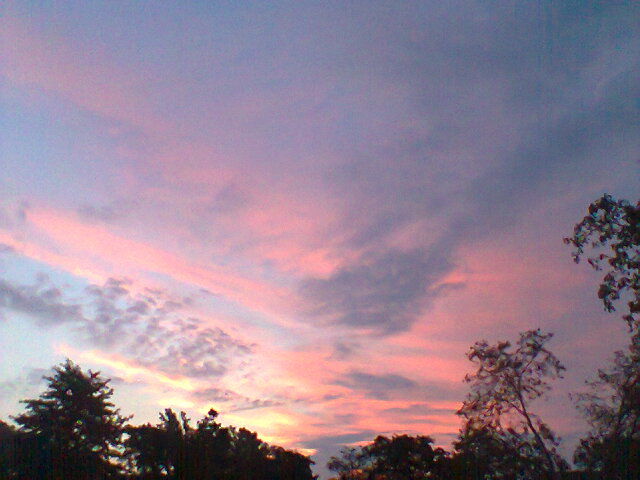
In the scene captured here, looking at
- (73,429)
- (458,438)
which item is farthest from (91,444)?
(458,438)

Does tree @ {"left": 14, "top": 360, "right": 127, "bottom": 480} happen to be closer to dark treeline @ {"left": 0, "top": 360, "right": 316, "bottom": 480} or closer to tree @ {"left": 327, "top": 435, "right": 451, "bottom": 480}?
dark treeline @ {"left": 0, "top": 360, "right": 316, "bottom": 480}

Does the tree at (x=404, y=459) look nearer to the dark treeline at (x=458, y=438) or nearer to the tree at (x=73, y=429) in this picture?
the dark treeline at (x=458, y=438)

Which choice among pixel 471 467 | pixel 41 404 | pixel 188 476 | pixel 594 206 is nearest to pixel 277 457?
pixel 471 467

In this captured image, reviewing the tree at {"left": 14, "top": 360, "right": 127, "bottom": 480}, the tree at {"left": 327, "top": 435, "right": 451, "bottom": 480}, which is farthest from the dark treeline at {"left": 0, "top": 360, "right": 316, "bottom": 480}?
the tree at {"left": 327, "top": 435, "right": 451, "bottom": 480}

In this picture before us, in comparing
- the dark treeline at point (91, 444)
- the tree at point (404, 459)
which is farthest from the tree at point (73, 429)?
the tree at point (404, 459)

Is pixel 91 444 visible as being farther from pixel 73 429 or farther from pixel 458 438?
pixel 458 438

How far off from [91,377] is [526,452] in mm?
41464

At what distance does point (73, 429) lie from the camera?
43.6m

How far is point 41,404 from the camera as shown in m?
43.0

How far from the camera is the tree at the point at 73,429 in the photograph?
3906 cm

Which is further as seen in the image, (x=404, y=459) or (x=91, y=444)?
(x=404, y=459)

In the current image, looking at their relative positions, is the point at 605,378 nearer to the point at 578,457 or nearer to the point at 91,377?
the point at 578,457

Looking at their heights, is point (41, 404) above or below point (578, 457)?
above

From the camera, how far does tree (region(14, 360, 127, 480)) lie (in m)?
39.1
